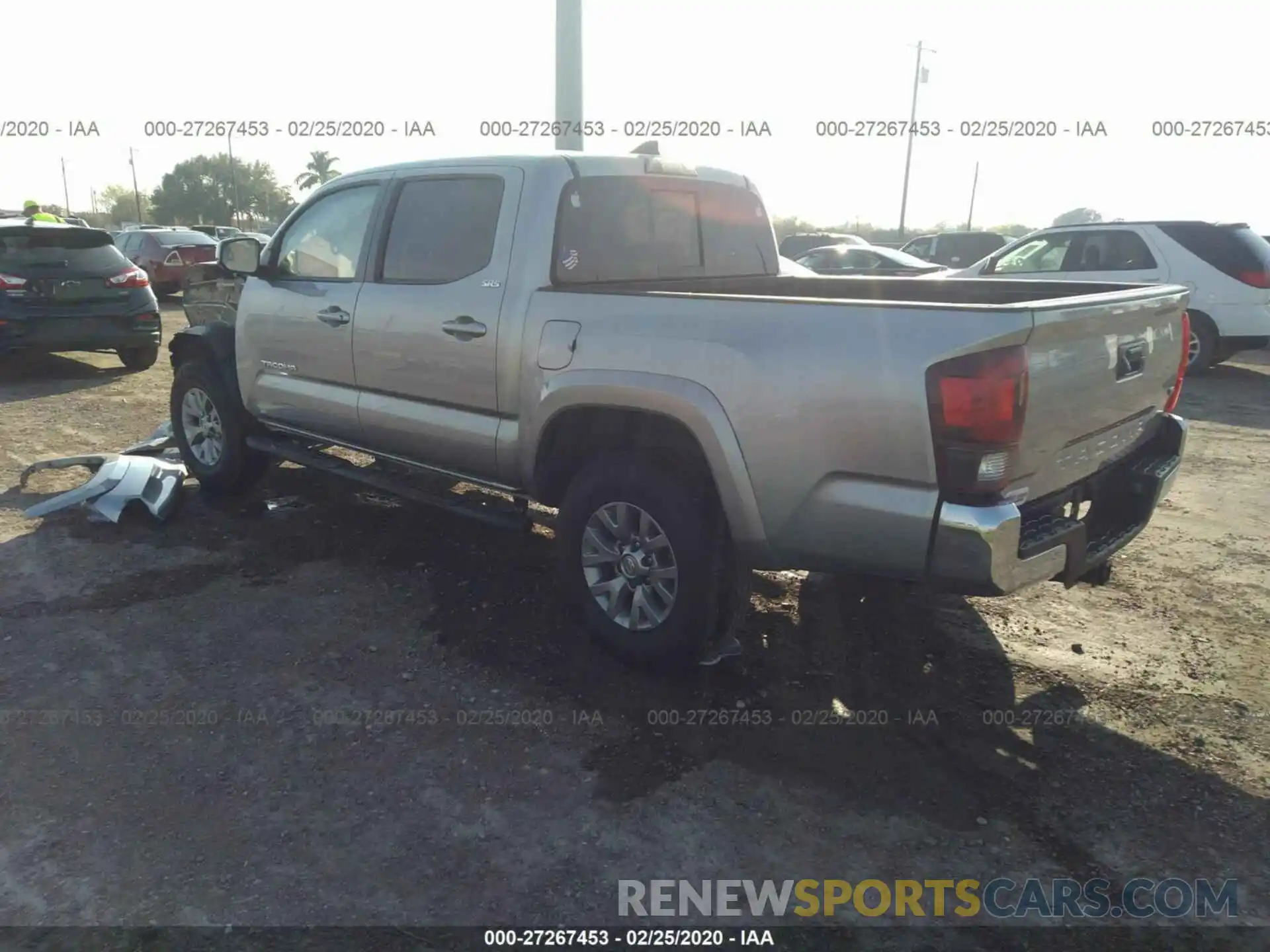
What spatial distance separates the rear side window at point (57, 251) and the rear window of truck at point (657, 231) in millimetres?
8387

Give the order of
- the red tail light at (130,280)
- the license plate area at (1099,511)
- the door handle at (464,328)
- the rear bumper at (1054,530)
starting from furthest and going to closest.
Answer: the red tail light at (130,280) → the door handle at (464,328) → the license plate area at (1099,511) → the rear bumper at (1054,530)

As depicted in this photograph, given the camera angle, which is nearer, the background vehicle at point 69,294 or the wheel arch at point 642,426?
the wheel arch at point 642,426

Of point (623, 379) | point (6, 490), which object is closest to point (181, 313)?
point (6, 490)

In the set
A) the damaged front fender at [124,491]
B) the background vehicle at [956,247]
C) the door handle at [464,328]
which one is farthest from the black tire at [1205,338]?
the damaged front fender at [124,491]

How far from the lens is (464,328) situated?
4.07 metres

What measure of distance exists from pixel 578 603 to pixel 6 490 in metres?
4.48

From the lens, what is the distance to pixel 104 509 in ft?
17.7

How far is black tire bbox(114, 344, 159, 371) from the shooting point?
1068cm

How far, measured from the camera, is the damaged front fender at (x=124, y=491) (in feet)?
17.8

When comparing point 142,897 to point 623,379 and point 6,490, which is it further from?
point 6,490

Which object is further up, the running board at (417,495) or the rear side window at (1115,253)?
the rear side window at (1115,253)

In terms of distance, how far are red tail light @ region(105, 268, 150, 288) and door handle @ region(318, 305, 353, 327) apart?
6.79 metres

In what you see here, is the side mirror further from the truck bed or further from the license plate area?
the license plate area

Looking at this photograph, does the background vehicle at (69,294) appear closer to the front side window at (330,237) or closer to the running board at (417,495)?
the running board at (417,495)
